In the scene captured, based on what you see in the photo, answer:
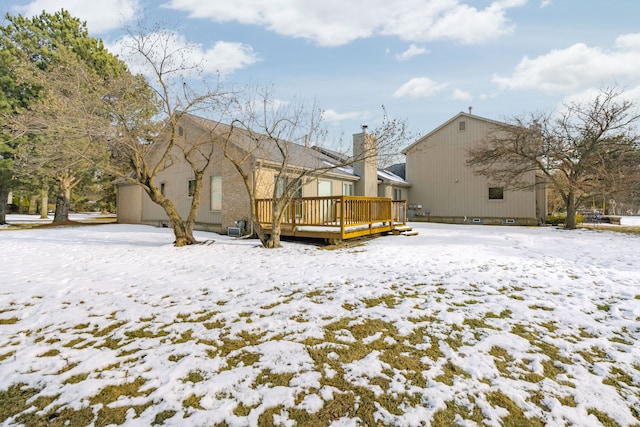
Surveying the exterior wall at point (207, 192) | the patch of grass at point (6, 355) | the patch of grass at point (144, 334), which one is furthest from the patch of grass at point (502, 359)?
the exterior wall at point (207, 192)

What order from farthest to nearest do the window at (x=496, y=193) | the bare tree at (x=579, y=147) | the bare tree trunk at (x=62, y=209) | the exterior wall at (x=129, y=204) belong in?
the bare tree trunk at (x=62, y=209), the exterior wall at (x=129, y=204), the window at (x=496, y=193), the bare tree at (x=579, y=147)

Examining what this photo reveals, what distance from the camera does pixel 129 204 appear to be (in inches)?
707

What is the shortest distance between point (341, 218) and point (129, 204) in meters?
14.9

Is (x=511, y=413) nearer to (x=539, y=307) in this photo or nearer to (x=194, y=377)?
(x=194, y=377)

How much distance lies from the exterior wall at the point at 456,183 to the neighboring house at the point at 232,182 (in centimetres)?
316

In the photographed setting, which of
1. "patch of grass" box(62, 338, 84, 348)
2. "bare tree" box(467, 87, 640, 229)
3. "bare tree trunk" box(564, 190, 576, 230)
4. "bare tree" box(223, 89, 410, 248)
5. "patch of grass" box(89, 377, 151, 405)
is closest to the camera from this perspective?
"patch of grass" box(89, 377, 151, 405)

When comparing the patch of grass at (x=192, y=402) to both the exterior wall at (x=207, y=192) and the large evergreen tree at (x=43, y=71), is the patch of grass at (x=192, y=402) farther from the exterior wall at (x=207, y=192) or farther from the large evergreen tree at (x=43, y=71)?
the large evergreen tree at (x=43, y=71)

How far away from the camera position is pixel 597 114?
1303 cm

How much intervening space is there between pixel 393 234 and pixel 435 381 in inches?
372

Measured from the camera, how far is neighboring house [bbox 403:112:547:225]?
16359mm

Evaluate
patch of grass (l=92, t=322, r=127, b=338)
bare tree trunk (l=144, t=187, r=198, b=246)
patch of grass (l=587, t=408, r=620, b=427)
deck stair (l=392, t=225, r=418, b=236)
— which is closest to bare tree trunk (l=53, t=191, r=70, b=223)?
bare tree trunk (l=144, t=187, r=198, b=246)

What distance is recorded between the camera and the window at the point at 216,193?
12.7m

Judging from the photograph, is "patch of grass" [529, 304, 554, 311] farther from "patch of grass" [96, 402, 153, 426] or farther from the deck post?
the deck post

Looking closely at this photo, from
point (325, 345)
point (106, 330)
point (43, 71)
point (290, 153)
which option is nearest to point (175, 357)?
point (106, 330)
